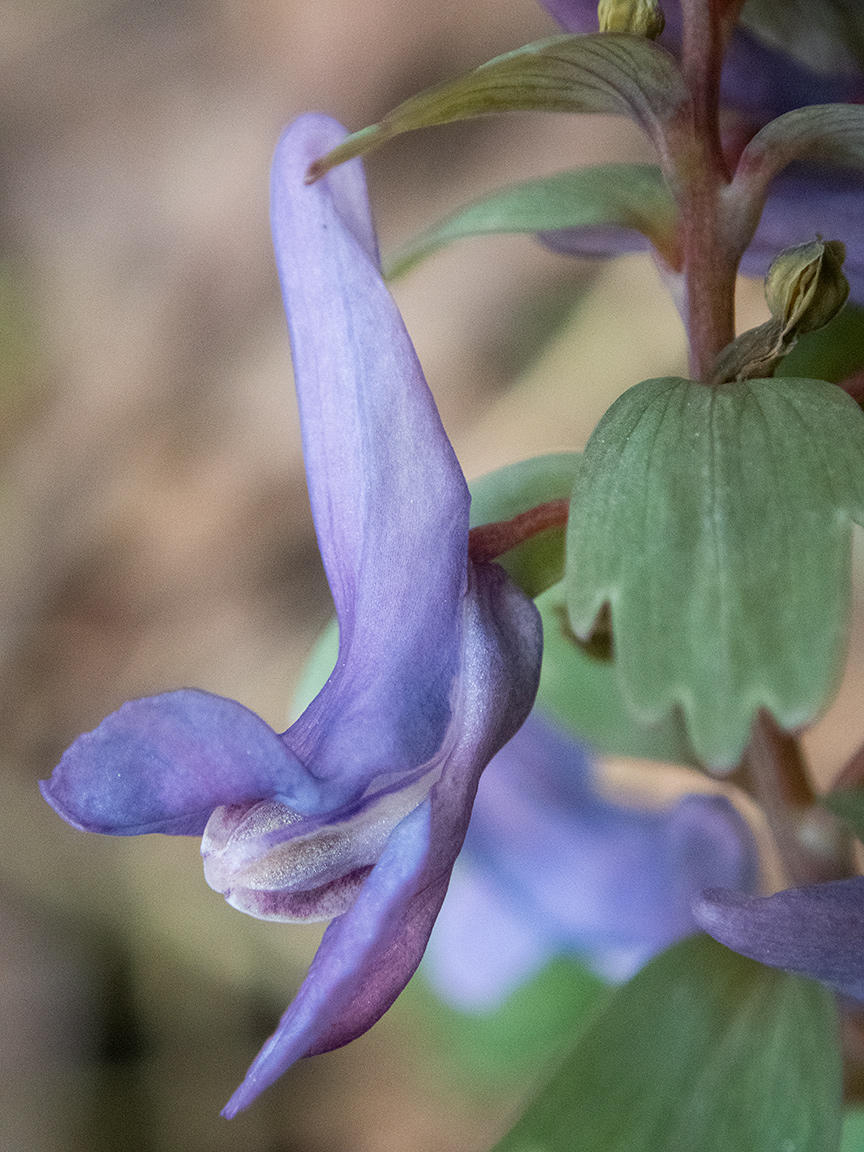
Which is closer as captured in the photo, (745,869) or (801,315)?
(801,315)

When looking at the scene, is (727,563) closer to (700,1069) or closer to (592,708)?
(700,1069)

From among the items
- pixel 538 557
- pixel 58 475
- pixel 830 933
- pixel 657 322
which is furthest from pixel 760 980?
pixel 58 475

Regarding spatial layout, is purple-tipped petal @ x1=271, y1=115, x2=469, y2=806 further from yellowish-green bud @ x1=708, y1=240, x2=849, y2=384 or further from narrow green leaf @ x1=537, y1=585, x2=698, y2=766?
narrow green leaf @ x1=537, y1=585, x2=698, y2=766

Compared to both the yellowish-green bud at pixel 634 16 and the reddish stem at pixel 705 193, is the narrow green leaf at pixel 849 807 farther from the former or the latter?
the yellowish-green bud at pixel 634 16

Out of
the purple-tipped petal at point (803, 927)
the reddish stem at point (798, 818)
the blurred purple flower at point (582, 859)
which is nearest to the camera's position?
the purple-tipped petal at point (803, 927)

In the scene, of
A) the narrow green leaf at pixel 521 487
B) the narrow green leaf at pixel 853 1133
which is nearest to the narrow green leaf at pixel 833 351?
the narrow green leaf at pixel 521 487

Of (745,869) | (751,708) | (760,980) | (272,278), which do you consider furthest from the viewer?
(272,278)

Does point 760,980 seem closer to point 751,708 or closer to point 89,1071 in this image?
point 751,708

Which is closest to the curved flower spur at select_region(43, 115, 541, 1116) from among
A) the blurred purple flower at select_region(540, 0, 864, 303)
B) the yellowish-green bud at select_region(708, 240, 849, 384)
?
the yellowish-green bud at select_region(708, 240, 849, 384)
